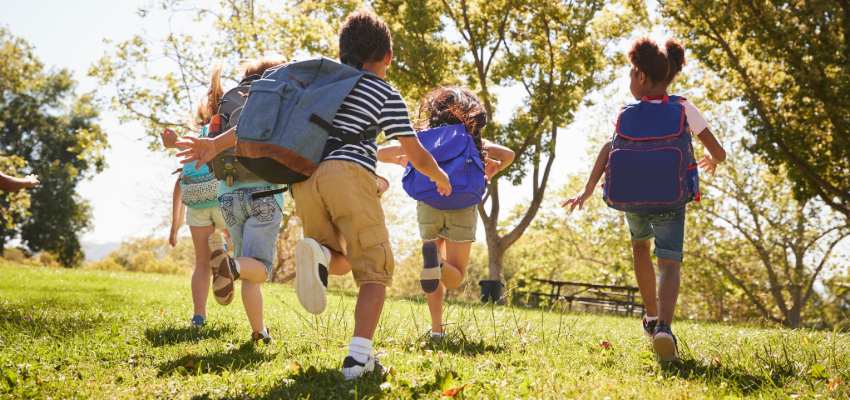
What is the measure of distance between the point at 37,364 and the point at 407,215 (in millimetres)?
32936

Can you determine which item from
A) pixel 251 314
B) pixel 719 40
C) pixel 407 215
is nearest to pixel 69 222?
pixel 407 215

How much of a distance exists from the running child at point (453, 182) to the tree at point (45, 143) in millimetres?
34128

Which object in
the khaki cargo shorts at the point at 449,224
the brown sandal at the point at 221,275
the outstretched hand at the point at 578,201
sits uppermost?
the outstretched hand at the point at 578,201

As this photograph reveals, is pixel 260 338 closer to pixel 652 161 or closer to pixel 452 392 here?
pixel 452 392

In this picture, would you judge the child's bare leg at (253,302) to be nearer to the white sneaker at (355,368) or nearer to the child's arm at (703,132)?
the white sneaker at (355,368)

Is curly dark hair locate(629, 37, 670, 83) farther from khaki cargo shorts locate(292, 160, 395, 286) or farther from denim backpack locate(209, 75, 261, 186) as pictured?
denim backpack locate(209, 75, 261, 186)

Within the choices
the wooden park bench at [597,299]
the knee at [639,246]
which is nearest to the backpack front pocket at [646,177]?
the knee at [639,246]

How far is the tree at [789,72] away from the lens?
13758mm

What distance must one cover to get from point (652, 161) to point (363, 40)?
6.41 feet

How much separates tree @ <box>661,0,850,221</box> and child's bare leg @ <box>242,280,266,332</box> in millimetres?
12893

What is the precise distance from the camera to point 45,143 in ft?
128

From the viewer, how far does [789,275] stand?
86.2 ft

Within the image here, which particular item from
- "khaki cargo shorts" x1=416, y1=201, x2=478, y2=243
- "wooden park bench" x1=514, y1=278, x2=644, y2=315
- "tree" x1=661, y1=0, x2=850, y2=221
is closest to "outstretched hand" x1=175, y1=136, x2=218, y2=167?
"khaki cargo shorts" x1=416, y1=201, x2=478, y2=243

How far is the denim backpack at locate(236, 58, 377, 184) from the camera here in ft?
10.4
